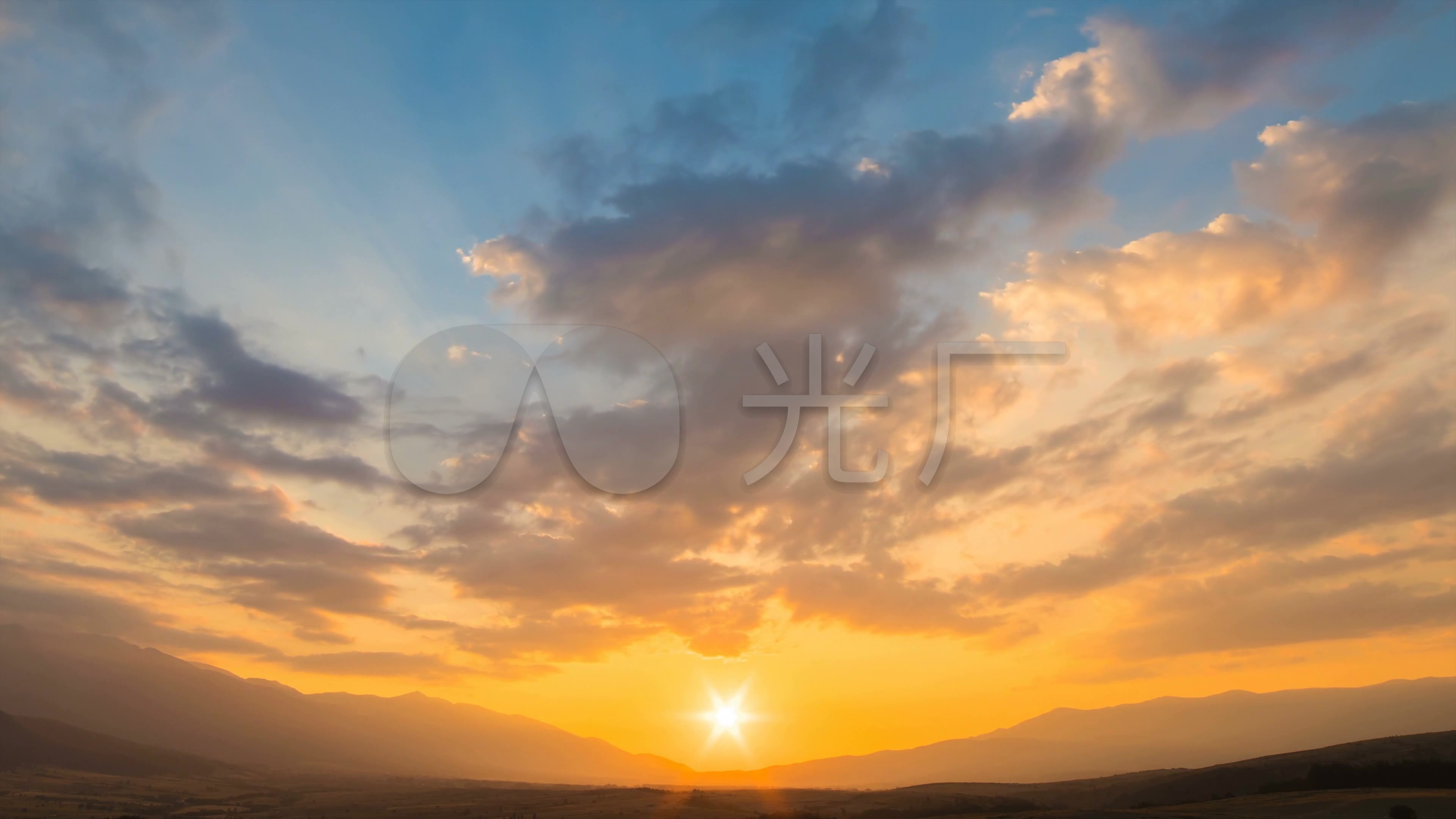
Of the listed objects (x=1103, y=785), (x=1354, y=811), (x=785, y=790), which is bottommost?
(x=785, y=790)

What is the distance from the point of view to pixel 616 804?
359 feet

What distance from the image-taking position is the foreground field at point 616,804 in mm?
53156

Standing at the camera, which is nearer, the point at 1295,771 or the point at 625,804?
the point at 1295,771

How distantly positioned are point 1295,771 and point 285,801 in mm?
166061

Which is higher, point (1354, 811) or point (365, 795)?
point (1354, 811)

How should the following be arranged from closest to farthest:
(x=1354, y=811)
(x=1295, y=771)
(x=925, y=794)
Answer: (x=1354, y=811) < (x=1295, y=771) < (x=925, y=794)

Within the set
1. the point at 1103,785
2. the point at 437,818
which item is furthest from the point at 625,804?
the point at 1103,785

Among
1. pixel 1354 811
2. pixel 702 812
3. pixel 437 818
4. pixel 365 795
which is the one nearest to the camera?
pixel 1354 811

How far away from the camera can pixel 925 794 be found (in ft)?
378

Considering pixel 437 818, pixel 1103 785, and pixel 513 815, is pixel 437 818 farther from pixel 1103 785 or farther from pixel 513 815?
pixel 1103 785

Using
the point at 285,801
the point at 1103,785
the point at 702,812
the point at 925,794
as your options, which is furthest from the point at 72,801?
the point at 1103,785

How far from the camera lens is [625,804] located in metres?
108

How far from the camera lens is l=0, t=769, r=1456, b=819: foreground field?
5316cm

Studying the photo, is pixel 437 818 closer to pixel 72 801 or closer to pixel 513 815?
pixel 513 815
